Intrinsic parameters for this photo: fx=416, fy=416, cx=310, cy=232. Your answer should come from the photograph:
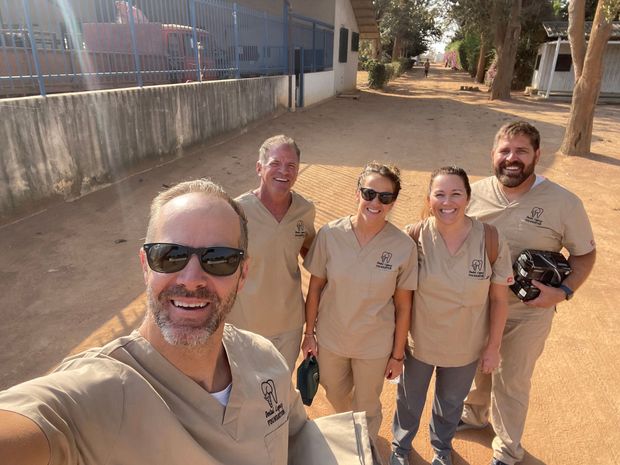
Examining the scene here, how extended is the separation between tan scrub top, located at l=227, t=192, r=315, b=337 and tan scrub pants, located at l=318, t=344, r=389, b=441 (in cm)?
35

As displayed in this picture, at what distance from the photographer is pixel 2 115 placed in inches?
209

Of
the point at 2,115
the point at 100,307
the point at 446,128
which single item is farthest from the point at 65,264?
the point at 446,128

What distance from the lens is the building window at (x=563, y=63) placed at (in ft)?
68.8

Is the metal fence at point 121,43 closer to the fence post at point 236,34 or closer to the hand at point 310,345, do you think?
the fence post at point 236,34

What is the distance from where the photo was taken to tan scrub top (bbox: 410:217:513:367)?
2.26 meters

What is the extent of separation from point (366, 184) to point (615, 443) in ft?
8.07

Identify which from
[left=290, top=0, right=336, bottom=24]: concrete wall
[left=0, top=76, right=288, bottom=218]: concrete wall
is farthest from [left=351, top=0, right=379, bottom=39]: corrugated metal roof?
[left=0, top=76, right=288, bottom=218]: concrete wall

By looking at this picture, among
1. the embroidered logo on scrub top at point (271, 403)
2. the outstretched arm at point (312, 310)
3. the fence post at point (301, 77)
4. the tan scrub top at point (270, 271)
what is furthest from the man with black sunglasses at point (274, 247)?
the fence post at point (301, 77)

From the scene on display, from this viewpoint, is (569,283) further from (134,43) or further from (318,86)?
(318,86)

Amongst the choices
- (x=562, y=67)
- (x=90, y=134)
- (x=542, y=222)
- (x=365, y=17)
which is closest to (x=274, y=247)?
(x=542, y=222)

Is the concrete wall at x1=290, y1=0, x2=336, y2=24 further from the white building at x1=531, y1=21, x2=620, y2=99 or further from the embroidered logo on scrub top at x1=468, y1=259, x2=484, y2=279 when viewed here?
the embroidered logo on scrub top at x1=468, y1=259, x2=484, y2=279

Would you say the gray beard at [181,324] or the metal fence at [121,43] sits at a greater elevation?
the metal fence at [121,43]

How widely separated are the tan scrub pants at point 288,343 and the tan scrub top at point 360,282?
29cm

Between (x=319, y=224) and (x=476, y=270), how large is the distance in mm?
3945
